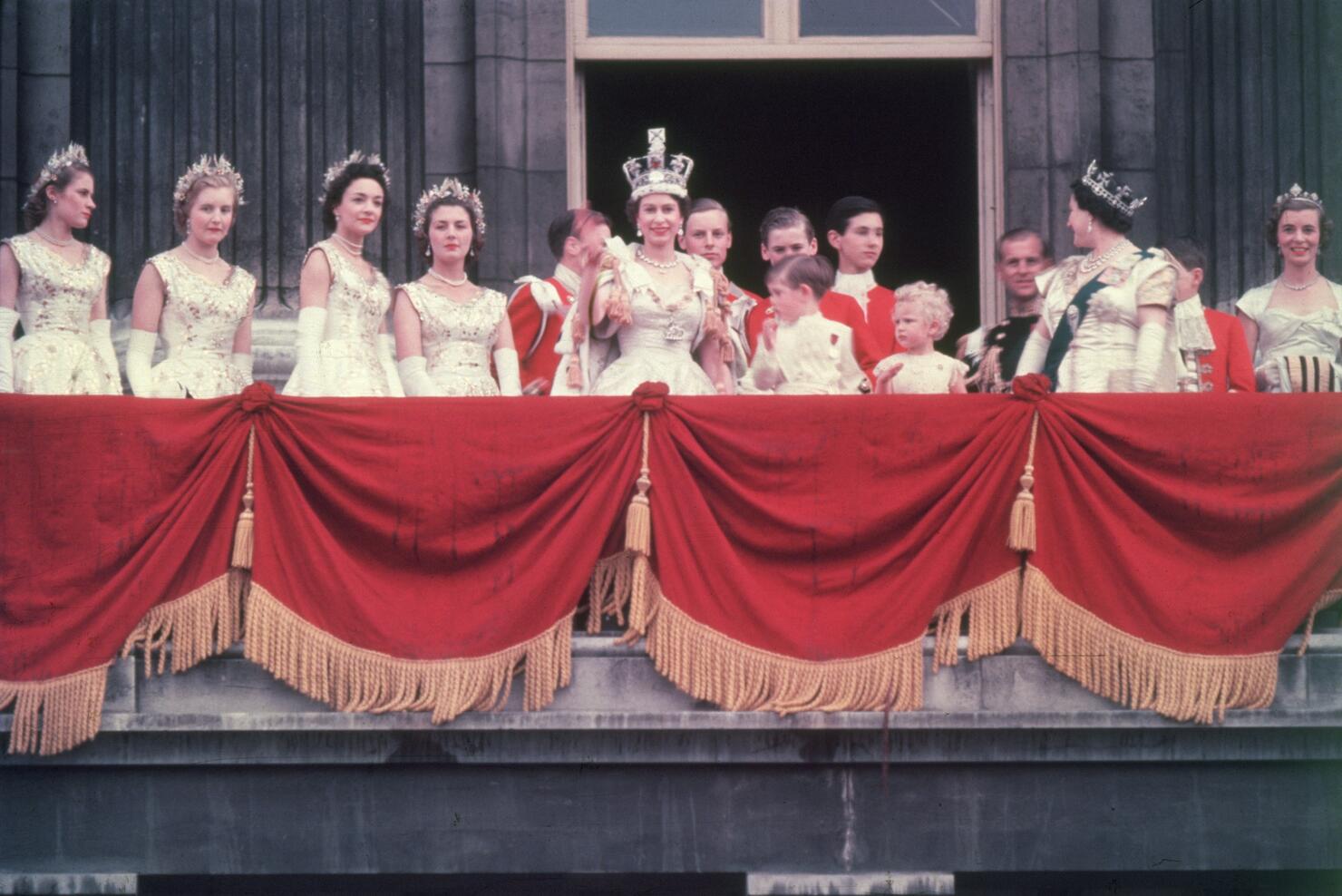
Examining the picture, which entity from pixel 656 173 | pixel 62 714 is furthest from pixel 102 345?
pixel 656 173

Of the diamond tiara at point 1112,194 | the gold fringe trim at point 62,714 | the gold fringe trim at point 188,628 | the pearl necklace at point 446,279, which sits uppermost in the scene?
the diamond tiara at point 1112,194

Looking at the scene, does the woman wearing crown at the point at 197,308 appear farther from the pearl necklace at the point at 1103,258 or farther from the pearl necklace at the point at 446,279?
the pearl necklace at the point at 1103,258

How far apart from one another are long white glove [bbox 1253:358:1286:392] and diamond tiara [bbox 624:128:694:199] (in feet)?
10.1

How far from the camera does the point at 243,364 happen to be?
1010 cm

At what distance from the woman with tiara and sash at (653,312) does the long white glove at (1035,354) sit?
1389 millimetres

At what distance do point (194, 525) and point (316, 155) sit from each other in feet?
13.8

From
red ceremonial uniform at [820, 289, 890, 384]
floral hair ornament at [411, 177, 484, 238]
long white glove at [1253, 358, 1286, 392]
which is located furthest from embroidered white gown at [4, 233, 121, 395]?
long white glove at [1253, 358, 1286, 392]

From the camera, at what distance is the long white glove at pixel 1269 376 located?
10.5m

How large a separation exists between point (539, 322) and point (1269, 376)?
3.75 meters

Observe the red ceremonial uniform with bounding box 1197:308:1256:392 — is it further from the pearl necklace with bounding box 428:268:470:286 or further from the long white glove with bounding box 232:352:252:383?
the long white glove with bounding box 232:352:252:383

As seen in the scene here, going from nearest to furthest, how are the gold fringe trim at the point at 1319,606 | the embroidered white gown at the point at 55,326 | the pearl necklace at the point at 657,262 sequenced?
the gold fringe trim at the point at 1319,606, the embroidered white gown at the point at 55,326, the pearl necklace at the point at 657,262

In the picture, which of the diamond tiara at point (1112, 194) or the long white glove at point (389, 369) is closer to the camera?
the diamond tiara at point (1112, 194)

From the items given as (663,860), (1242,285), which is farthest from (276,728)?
(1242,285)

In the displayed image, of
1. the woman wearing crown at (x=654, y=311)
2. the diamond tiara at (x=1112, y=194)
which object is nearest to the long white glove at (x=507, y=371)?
the woman wearing crown at (x=654, y=311)
